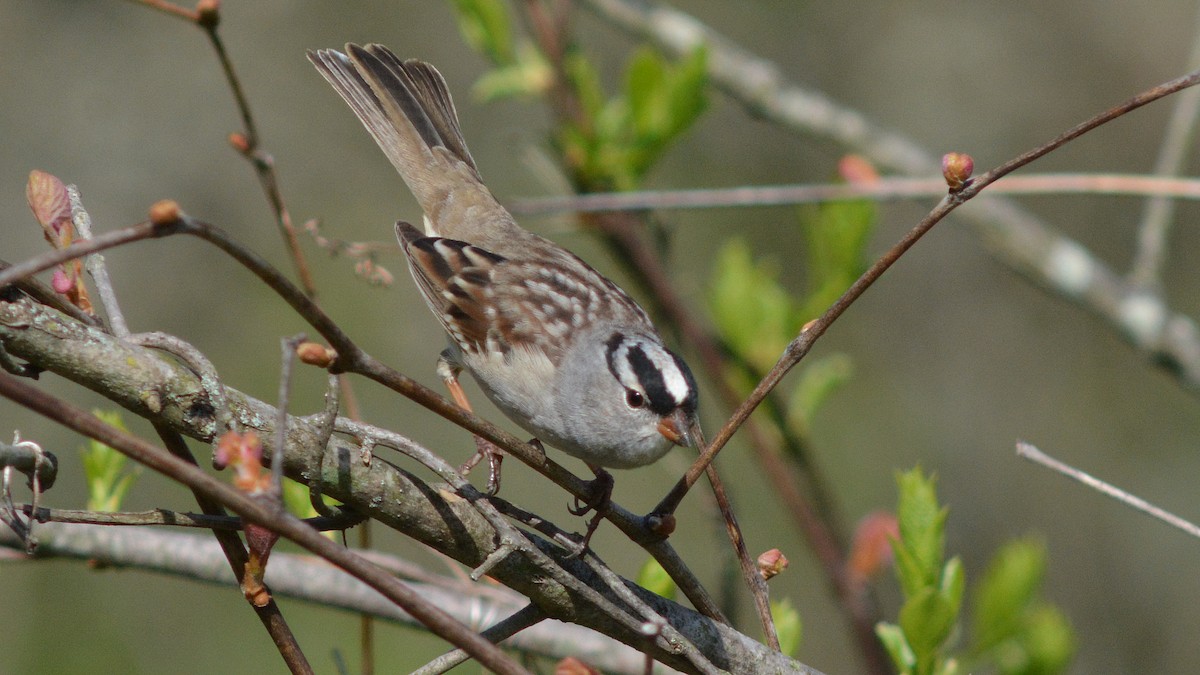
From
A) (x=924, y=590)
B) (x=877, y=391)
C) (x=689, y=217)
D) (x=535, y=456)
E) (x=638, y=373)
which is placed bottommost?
(x=535, y=456)

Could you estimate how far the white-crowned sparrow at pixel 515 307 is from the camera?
267cm

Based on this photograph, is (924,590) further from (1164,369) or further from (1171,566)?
(1171,566)

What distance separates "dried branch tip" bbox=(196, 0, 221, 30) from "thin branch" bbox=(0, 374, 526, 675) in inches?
41.5

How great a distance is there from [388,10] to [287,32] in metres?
0.81

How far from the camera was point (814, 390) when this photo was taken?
10.5 feet

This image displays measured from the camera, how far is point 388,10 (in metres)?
8.47

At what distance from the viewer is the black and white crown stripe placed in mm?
2621

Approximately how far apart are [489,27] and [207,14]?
66.0 inches

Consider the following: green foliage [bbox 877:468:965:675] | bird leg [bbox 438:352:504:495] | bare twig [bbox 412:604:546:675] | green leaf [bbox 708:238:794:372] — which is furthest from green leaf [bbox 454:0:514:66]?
bare twig [bbox 412:604:546:675]

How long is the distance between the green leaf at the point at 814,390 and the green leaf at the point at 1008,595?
0.67 metres

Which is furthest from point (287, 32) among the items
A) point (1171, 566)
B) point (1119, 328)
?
point (1171, 566)

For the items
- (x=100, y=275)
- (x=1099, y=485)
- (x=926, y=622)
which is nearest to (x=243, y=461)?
(x=100, y=275)

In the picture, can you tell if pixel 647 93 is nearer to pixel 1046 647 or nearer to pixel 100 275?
pixel 1046 647

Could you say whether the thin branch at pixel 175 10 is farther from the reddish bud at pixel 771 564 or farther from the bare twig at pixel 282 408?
the reddish bud at pixel 771 564
